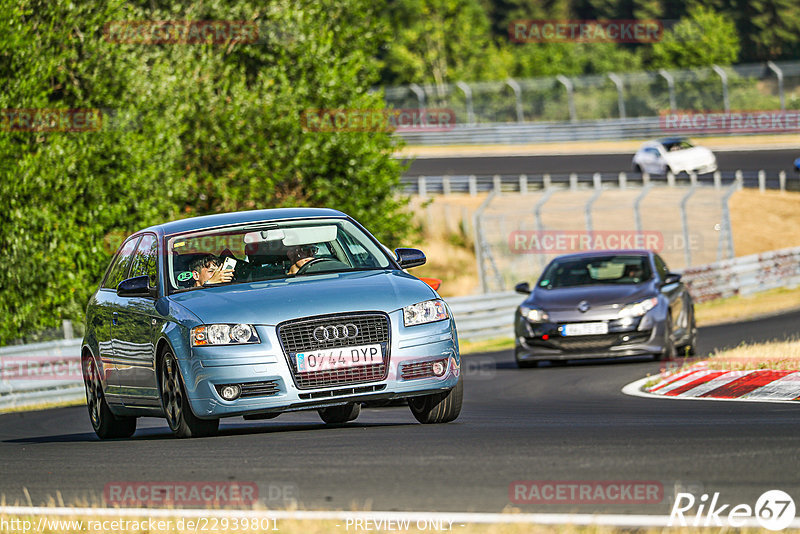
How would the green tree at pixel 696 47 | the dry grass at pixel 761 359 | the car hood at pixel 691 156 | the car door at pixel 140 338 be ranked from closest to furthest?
the car door at pixel 140 338 → the dry grass at pixel 761 359 → the car hood at pixel 691 156 → the green tree at pixel 696 47

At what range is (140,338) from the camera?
31.2 feet

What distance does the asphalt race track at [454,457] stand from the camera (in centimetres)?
600

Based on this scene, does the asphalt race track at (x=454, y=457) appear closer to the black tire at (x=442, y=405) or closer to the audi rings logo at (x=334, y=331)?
the black tire at (x=442, y=405)

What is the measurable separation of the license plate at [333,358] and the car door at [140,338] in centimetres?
118

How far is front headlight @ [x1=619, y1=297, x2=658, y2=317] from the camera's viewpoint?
1644 cm

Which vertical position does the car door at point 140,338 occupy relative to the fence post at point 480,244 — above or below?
above

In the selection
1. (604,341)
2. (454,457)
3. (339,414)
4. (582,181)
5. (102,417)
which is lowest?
(582,181)

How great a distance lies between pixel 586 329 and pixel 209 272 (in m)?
7.94

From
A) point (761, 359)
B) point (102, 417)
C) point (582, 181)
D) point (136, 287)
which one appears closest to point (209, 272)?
point (136, 287)

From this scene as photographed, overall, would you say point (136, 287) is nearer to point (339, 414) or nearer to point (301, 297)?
point (301, 297)

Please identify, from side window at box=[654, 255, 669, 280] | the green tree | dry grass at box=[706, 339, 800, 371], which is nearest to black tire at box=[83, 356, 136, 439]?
dry grass at box=[706, 339, 800, 371]

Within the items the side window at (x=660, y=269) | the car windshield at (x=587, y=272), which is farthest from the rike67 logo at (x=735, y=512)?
the side window at (x=660, y=269)

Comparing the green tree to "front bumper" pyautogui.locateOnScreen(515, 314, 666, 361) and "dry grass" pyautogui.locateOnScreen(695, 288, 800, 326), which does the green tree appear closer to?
"dry grass" pyautogui.locateOnScreen(695, 288, 800, 326)

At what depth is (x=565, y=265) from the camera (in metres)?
18.3
